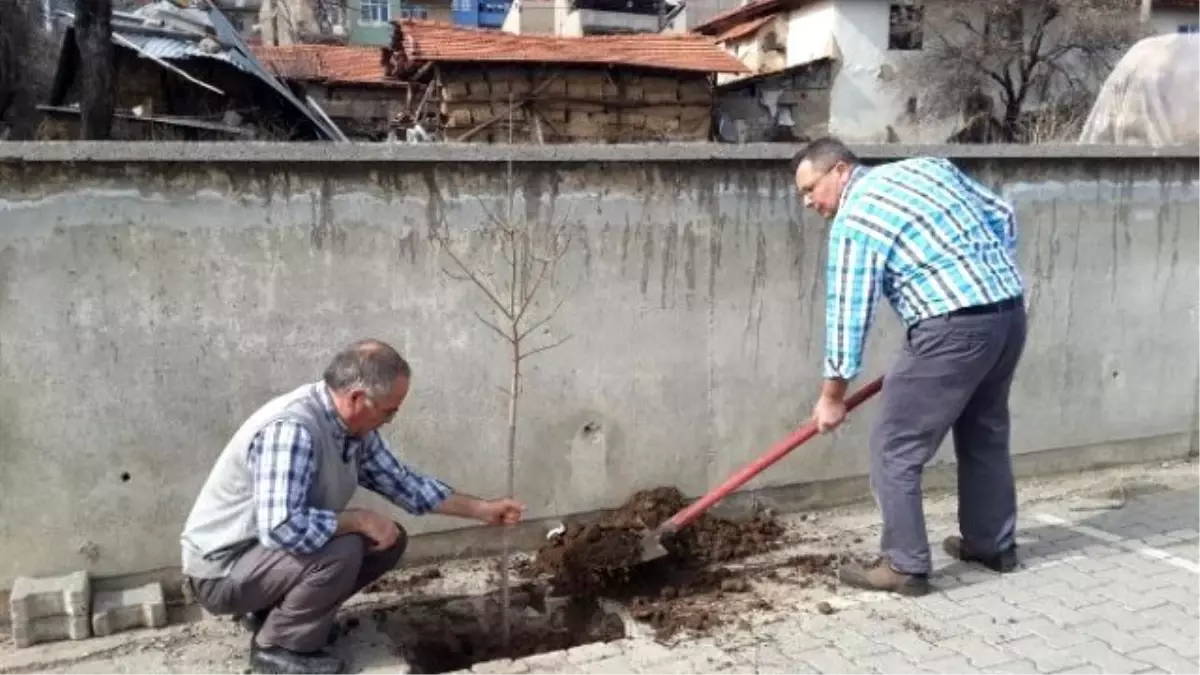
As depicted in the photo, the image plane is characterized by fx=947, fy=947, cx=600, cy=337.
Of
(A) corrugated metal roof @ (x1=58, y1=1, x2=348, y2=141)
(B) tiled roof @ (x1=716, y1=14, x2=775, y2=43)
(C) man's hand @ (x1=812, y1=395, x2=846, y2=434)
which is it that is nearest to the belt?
(C) man's hand @ (x1=812, y1=395, x2=846, y2=434)

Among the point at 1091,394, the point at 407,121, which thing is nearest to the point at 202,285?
the point at 1091,394

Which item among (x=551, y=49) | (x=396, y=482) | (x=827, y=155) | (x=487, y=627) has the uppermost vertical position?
(x=551, y=49)

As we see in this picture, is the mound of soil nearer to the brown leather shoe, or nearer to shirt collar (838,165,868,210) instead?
the brown leather shoe

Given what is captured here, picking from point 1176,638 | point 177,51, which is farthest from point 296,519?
point 177,51

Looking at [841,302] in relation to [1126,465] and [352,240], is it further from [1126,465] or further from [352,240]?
[1126,465]

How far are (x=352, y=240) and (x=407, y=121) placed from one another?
630 inches

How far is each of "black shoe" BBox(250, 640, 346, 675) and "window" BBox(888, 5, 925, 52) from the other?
28.7 meters

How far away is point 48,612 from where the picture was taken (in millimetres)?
3467

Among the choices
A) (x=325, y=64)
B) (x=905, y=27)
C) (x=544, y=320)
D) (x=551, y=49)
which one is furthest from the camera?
(x=905, y=27)

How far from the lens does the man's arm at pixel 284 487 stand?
2.89m

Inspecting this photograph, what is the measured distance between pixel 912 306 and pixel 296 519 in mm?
2343

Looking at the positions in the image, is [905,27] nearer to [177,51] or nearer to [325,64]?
[325,64]

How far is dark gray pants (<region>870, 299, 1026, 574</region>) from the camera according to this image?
142 inches

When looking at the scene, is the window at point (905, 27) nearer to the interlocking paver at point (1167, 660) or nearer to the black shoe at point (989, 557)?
the black shoe at point (989, 557)
